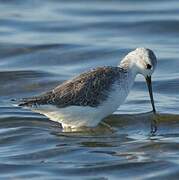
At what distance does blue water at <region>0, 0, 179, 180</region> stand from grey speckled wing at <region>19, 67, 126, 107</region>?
1.77 feet

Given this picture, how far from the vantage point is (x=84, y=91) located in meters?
13.1

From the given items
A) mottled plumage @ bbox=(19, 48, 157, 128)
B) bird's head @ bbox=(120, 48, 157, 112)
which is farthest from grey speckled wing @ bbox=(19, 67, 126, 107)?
bird's head @ bbox=(120, 48, 157, 112)

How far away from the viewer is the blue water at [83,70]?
11.5 meters

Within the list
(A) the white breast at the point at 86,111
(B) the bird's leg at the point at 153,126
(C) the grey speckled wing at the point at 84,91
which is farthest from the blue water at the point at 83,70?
(C) the grey speckled wing at the point at 84,91

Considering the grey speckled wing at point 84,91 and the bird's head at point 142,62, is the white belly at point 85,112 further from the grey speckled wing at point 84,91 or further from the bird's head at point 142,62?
the bird's head at point 142,62

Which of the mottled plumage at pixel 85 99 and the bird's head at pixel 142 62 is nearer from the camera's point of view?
the mottled plumage at pixel 85 99

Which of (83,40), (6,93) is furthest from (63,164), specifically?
(83,40)

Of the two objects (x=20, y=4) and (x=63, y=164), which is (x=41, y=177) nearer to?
(x=63, y=164)

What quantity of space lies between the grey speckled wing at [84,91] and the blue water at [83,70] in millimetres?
540

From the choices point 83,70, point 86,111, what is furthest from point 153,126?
point 83,70

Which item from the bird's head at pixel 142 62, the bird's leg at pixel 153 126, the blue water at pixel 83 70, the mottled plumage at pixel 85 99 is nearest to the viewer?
the blue water at pixel 83 70

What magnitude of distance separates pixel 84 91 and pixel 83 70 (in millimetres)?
3873

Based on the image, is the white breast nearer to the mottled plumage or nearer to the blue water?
the mottled plumage

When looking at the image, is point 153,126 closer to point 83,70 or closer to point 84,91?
point 84,91
